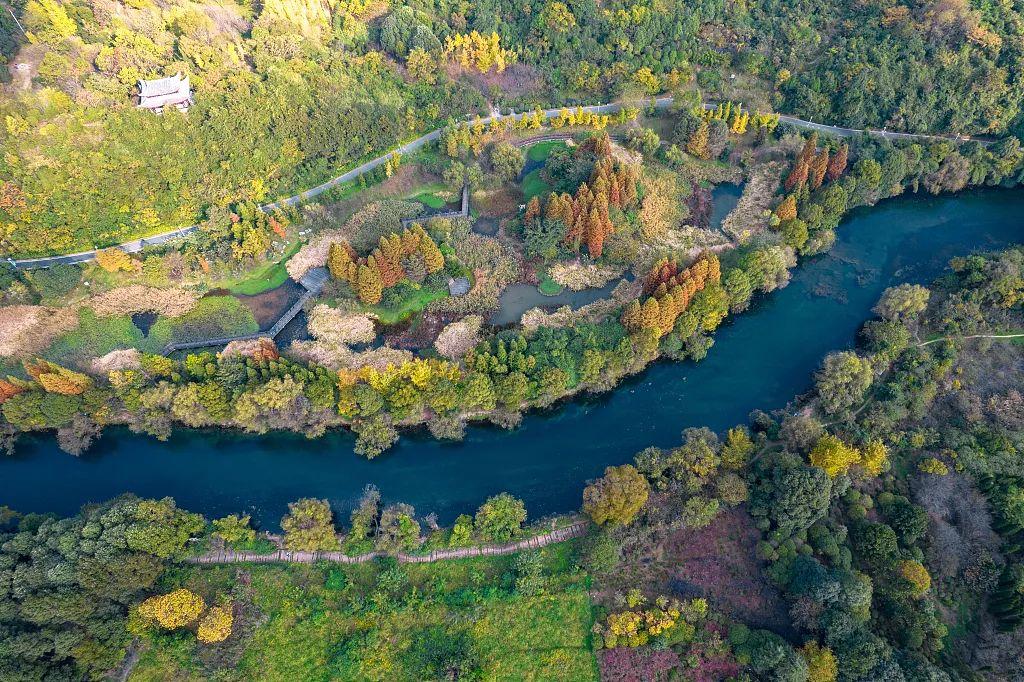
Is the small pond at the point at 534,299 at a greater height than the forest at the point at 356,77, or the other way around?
the forest at the point at 356,77

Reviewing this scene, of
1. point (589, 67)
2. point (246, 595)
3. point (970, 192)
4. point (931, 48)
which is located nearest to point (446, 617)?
point (246, 595)

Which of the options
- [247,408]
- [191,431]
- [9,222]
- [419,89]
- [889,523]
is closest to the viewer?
[889,523]

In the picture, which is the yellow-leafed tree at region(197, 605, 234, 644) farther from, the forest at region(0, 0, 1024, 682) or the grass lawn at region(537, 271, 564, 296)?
the grass lawn at region(537, 271, 564, 296)

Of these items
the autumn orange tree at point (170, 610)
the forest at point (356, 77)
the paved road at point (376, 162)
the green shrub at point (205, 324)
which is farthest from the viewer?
the forest at point (356, 77)

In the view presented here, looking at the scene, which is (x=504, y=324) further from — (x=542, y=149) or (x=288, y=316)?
(x=542, y=149)

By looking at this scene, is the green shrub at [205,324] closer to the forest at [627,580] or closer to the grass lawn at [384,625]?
the forest at [627,580]

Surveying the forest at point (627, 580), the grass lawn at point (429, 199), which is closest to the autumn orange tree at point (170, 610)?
the forest at point (627, 580)

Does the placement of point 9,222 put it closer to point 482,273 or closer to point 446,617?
point 482,273
